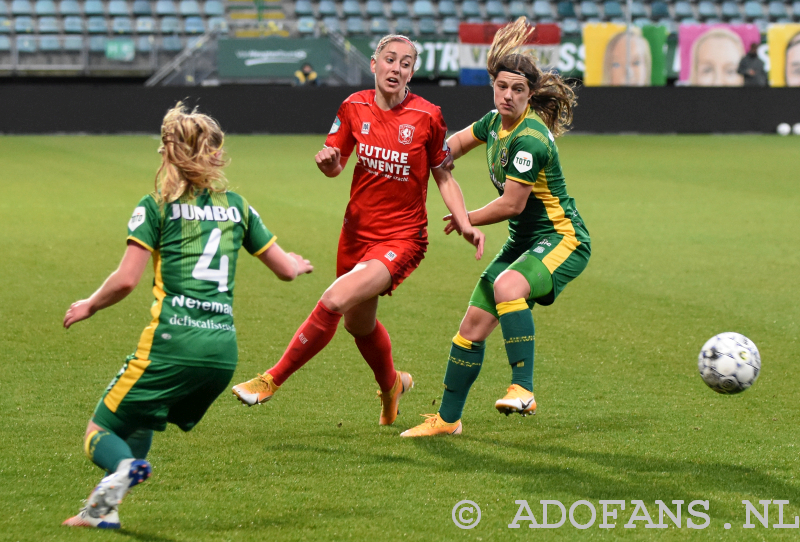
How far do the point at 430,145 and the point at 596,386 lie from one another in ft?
6.04

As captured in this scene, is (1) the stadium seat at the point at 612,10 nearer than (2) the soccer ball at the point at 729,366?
No

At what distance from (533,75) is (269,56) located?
22279 millimetres

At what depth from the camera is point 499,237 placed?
11672mm

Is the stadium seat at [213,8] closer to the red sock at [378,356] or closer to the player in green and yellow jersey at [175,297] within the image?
the red sock at [378,356]

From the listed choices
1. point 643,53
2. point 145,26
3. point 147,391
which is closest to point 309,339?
point 147,391

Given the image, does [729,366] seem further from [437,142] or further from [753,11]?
[753,11]

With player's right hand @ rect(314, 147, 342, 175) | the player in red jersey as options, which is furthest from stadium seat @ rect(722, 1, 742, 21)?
player's right hand @ rect(314, 147, 342, 175)

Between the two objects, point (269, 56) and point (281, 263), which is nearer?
point (281, 263)

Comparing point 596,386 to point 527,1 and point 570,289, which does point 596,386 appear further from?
point 527,1

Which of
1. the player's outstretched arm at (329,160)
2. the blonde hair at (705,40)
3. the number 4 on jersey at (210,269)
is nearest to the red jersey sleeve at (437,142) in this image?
the player's outstretched arm at (329,160)

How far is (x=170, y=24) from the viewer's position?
28312 millimetres

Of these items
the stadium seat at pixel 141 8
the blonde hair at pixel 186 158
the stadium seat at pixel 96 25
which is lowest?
the stadium seat at pixel 96 25

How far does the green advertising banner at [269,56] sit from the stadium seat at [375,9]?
Result: 4047 millimetres

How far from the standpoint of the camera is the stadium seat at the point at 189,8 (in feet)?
95.5
